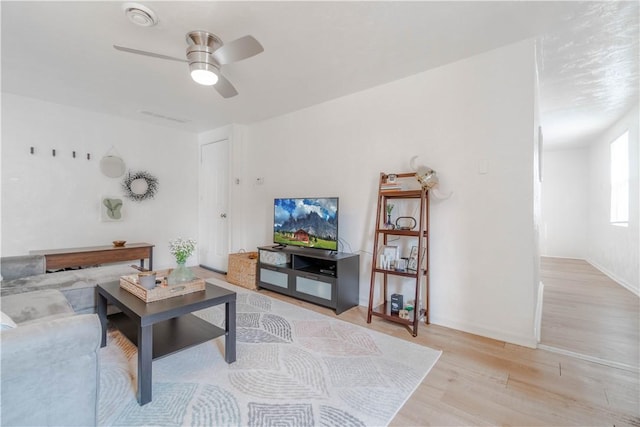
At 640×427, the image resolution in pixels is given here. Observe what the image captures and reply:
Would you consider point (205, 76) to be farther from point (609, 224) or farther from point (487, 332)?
point (609, 224)

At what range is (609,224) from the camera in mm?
4836

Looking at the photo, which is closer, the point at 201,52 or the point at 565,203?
the point at 201,52

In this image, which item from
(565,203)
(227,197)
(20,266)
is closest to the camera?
(20,266)

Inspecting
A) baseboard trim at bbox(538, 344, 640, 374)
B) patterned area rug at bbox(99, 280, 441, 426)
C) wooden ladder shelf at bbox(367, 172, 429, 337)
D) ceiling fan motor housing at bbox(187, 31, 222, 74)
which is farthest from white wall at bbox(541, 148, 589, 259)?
ceiling fan motor housing at bbox(187, 31, 222, 74)

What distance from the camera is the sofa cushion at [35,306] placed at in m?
1.76

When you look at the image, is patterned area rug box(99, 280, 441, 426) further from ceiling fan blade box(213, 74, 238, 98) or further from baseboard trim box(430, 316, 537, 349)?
ceiling fan blade box(213, 74, 238, 98)

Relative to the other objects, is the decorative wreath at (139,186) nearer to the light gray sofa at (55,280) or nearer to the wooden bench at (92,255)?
the wooden bench at (92,255)

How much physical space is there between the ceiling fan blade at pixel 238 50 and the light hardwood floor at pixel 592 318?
3147 millimetres

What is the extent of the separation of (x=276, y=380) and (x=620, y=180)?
5.80 m

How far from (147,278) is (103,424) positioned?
2.59 ft

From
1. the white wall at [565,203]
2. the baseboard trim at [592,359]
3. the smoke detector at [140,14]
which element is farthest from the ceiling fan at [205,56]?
the white wall at [565,203]

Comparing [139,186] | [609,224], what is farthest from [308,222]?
[609,224]

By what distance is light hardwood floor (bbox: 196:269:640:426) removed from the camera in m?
1.50

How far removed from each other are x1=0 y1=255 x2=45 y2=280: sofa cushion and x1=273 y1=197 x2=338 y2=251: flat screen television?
92.1 inches
